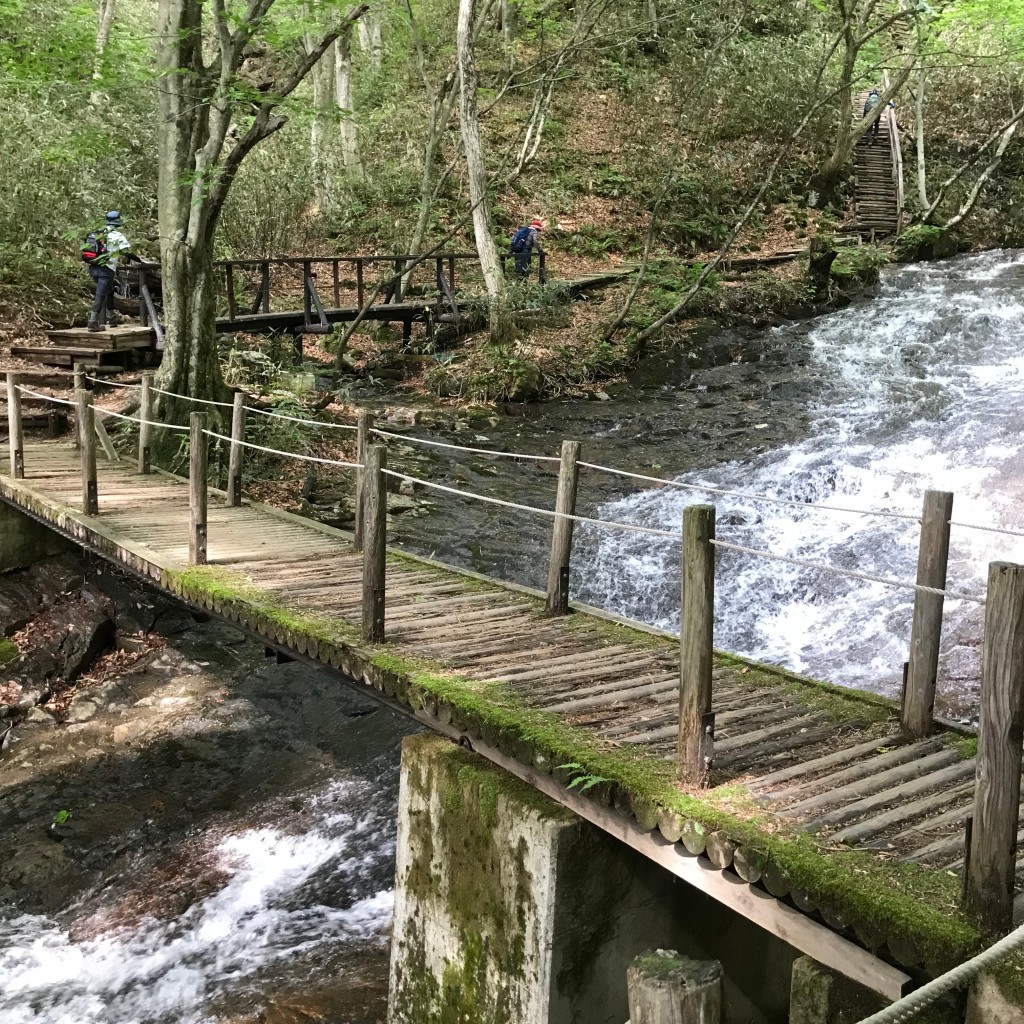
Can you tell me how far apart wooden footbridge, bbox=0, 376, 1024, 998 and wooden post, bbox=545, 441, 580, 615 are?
14 millimetres

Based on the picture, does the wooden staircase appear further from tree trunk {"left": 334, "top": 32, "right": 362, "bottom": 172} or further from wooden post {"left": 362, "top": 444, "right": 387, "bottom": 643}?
wooden post {"left": 362, "top": 444, "right": 387, "bottom": 643}

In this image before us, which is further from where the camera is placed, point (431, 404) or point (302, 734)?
point (431, 404)

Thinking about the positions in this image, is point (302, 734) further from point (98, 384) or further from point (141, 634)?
point (98, 384)

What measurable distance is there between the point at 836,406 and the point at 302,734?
9497 millimetres

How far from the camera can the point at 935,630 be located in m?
4.41

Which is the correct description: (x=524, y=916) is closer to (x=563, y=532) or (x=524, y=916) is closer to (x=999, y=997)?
(x=999, y=997)

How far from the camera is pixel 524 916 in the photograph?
4.20 meters

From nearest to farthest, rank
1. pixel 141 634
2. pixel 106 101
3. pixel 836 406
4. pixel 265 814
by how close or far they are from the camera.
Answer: pixel 265 814 < pixel 141 634 < pixel 836 406 < pixel 106 101

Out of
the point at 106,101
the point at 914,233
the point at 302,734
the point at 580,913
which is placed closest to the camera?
the point at 580,913


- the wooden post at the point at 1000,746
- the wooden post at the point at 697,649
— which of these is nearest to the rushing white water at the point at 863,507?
the wooden post at the point at 697,649

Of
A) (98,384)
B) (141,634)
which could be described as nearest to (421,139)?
(98,384)

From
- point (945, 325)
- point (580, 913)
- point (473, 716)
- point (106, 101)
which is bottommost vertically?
point (580, 913)

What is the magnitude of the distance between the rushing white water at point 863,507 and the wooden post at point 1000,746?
448 centimetres

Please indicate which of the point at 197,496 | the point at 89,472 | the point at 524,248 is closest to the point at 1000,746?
the point at 197,496
